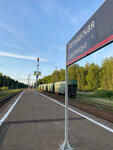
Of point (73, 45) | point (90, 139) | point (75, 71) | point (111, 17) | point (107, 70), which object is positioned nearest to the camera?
point (111, 17)

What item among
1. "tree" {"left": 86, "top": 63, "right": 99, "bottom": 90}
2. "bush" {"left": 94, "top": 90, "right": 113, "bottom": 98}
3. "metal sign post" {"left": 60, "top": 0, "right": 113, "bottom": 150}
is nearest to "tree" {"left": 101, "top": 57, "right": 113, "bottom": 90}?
"bush" {"left": 94, "top": 90, "right": 113, "bottom": 98}

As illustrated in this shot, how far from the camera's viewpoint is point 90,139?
12.1ft

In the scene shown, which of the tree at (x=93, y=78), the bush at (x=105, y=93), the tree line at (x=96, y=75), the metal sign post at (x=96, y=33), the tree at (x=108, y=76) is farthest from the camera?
the tree at (x=93, y=78)

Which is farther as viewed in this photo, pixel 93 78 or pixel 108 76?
pixel 93 78

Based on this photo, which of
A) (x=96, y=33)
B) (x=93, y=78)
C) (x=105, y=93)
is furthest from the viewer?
(x=93, y=78)

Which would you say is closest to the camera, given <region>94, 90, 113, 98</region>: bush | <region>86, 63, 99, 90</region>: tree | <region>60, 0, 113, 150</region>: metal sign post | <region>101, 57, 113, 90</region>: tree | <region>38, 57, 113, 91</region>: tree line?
<region>60, 0, 113, 150</region>: metal sign post

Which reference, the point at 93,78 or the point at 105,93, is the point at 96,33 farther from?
the point at 93,78

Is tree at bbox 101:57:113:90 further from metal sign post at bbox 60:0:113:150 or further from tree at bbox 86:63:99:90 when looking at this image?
metal sign post at bbox 60:0:113:150

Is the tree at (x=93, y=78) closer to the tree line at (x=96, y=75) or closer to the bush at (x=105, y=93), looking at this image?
the tree line at (x=96, y=75)

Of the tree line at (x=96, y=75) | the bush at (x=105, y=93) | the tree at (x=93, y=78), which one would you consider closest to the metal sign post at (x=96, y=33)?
the bush at (x=105, y=93)

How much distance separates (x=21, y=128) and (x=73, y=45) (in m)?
3.78

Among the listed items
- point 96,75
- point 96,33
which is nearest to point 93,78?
point 96,75

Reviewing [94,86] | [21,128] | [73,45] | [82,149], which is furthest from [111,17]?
[94,86]

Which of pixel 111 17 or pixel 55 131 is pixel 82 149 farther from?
pixel 111 17
